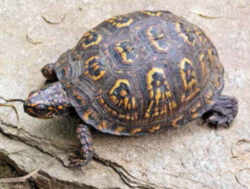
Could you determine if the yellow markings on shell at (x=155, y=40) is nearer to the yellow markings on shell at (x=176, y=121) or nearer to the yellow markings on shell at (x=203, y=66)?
the yellow markings on shell at (x=203, y=66)

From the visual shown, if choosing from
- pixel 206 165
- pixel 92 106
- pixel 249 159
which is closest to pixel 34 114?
pixel 92 106

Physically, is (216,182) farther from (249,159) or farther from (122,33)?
(122,33)

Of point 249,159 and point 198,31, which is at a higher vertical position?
point 198,31

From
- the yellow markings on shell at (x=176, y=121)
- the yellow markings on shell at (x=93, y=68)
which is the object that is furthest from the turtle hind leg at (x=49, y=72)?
the yellow markings on shell at (x=176, y=121)

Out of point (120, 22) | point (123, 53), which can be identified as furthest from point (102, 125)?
point (120, 22)

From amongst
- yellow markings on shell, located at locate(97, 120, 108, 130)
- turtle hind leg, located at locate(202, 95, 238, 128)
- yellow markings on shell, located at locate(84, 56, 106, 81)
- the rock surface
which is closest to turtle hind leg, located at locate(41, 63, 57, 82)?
the rock surface
